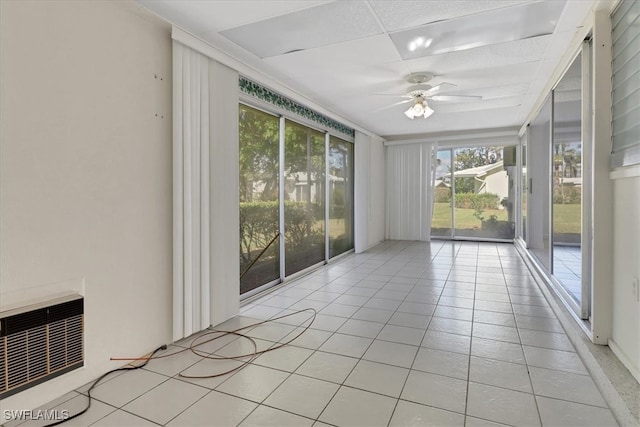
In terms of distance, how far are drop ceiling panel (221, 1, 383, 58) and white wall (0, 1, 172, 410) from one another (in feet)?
2.23

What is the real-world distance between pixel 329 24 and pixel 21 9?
1.91 metres

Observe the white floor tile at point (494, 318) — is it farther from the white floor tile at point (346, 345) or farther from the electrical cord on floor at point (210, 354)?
the electrical cord on floor at point (210, 354)

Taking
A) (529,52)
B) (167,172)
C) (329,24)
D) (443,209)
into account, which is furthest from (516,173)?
(167,172)

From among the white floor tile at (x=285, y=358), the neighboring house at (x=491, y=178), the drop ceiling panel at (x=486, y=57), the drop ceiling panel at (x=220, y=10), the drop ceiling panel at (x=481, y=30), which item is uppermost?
the drop ceiling panel at (x=486, y=57)

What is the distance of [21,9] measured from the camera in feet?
5.67

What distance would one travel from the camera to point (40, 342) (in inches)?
Answer: 70.7

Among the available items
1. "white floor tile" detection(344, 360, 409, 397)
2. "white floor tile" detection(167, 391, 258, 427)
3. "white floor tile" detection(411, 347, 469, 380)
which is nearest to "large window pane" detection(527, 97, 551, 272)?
"white floor tile" detection(411, 347, 469, 380)

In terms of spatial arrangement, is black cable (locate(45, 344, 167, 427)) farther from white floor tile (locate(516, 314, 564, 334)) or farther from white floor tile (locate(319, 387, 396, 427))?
white floor tile (locate(516, 314, 564, 334))

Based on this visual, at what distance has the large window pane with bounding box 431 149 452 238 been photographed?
809 centimetres

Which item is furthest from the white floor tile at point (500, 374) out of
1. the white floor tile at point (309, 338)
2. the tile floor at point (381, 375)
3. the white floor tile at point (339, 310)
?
the white floor tile at point (339, 310)

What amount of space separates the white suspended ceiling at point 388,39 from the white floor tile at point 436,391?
252 centimetres

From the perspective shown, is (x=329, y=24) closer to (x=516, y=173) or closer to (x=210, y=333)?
(x=210, y=333)

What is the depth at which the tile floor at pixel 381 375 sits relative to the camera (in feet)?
5.77

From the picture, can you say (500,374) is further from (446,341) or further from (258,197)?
(258,197)
